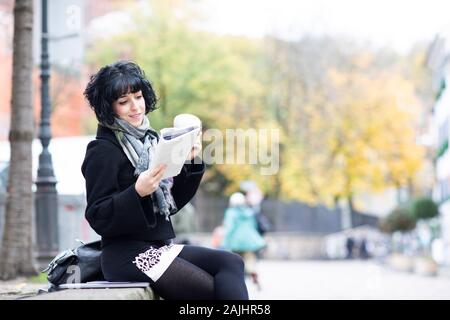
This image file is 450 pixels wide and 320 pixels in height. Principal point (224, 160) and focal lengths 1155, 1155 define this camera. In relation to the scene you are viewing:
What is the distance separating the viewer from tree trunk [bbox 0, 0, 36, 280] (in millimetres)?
12539

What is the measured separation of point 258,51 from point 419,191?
886 inches

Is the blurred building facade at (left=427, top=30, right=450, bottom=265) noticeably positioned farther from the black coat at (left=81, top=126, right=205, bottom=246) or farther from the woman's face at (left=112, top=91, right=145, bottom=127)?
the black coat at (left=81, top=126, right=205, bottom=246)

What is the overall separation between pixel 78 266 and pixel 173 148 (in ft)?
3.22

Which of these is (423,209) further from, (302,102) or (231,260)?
(231,260)

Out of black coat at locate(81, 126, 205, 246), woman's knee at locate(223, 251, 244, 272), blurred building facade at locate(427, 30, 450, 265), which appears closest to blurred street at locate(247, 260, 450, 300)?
black coat at locate(81, 126, 205, 246)

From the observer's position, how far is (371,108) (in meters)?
55.5

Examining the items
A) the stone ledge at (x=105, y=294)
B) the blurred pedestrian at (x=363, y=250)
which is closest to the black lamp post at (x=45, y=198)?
the stone ledge at (x=105, y=294)

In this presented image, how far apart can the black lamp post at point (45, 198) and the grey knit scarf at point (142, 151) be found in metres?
10.2

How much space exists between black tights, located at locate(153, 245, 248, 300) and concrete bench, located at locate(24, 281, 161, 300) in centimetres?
10

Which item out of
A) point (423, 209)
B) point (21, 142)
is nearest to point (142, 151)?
point (21, 142)

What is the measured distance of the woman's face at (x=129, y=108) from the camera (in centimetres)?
530

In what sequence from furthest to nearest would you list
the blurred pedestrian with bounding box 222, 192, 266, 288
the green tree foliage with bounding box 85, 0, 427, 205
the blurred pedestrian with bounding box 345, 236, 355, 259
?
the blurred pedestrian with bounding box 345, 236, 355, 259, the green tree foliage with bounding box 85, 0, 427, 205, the blurred pedestrian with bounding box 222, 192, 266, 288

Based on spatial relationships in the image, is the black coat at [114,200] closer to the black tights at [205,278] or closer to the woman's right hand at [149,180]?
the woman's right hand at [149,180]

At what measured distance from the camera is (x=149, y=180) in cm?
487
